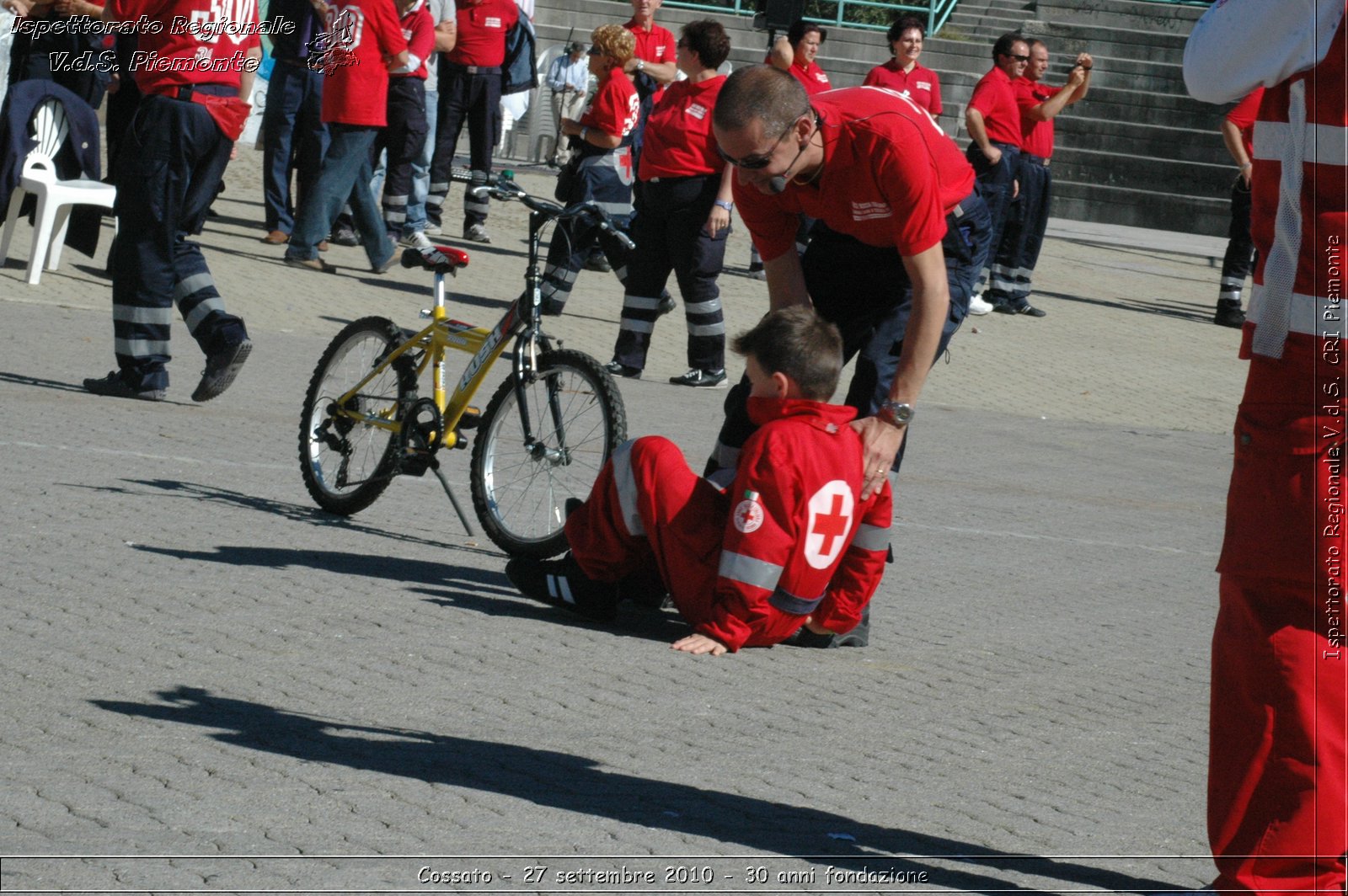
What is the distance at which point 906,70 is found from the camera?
617 inches

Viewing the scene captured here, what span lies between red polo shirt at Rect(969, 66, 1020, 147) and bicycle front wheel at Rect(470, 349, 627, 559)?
30.3 feet

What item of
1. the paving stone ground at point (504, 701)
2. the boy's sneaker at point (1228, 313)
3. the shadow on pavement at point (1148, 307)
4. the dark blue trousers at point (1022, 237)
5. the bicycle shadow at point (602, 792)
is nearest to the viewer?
the paving stone ground at point (504, 701)

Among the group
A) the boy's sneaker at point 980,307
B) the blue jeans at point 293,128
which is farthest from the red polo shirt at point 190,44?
the boy's sneaker at point 980,307

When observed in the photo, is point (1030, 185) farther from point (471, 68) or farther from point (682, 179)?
point (682, 179)

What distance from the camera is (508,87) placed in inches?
629

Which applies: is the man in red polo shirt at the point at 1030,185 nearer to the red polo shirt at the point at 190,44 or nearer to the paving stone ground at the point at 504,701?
the paving stone ground at the point at 504,701

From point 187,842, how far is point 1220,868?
2005 millimetres

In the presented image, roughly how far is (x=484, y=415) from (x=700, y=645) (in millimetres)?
1661

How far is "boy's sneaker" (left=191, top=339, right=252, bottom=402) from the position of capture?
Answer: 865cm

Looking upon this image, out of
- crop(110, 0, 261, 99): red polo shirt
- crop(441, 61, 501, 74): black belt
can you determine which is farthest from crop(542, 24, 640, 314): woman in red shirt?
crop(110, 0, 261, 99): red polo shirt

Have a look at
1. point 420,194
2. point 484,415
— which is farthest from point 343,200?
point 484,415

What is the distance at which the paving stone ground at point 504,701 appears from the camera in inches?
147

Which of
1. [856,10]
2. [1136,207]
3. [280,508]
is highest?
[856,10]

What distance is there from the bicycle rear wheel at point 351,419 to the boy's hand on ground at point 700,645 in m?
1.86
